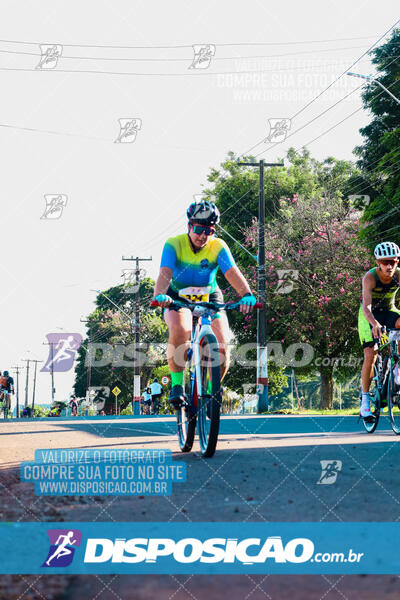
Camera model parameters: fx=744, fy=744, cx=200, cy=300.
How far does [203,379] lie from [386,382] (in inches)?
139

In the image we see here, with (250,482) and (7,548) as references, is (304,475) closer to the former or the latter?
(250,482)

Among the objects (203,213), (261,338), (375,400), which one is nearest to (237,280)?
(203,213)

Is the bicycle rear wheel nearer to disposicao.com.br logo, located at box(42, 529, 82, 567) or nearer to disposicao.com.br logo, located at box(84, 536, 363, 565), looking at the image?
disposicao.com.br logo, located at box(84, 536, 363, 565)

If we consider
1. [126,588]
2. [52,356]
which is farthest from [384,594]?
[52,356]

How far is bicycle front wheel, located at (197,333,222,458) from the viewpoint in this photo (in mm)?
5684

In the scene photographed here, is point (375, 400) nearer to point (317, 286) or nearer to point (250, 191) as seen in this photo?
point (317, 286)

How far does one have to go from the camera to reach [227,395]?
45.0 metres

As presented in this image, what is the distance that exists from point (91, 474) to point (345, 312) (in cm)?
2650

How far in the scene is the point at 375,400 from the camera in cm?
893

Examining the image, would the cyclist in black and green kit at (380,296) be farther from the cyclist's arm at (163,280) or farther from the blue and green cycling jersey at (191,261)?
the cyclist's arm at (163,280)

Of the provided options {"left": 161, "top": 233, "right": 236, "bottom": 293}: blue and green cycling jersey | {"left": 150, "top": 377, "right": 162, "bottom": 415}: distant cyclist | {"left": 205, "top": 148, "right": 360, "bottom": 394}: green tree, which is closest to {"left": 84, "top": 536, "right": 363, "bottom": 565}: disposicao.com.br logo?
{"left": 161, "top": 233, "right": 236, "bottom": 293}: blue and green cycling jersey

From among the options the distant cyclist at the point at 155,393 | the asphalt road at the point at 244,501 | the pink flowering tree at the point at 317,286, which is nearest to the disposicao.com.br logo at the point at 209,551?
the asphalt road at the point at 244,501

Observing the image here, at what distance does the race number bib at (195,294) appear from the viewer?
6.29 metres

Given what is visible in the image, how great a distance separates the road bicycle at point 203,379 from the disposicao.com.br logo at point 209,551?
2559 mm
